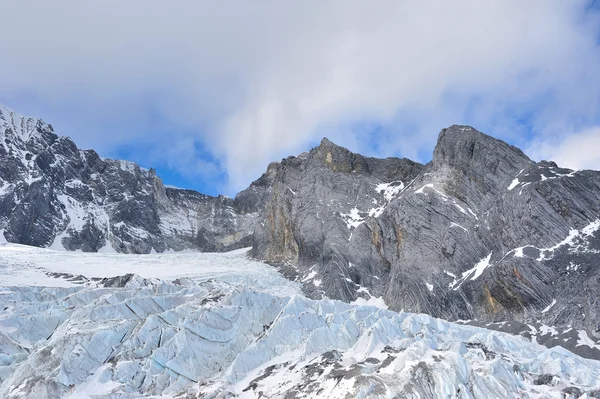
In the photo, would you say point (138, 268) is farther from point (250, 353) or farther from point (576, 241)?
point (576, 241)

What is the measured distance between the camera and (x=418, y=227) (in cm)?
7369

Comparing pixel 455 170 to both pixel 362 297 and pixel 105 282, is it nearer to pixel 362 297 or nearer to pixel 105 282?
pixel 362 297

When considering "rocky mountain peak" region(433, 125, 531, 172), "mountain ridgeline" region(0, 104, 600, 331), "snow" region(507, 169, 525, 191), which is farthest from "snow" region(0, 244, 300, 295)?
"snow" region(507, 169, 525, 191)

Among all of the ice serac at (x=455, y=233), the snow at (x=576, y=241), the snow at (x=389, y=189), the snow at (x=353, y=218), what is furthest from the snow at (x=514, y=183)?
the snow at (x=353, y=218)

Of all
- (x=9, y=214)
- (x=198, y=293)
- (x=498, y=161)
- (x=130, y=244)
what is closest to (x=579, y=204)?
(x=498, y=161)

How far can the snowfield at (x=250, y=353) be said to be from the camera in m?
29.3

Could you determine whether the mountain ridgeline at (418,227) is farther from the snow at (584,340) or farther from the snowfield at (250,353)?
the snowfield at (250,353)

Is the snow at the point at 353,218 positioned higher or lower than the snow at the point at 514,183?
higher

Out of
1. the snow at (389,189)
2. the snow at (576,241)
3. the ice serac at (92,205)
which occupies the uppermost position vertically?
the ice serac at (92,205)

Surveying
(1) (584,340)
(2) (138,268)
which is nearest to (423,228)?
(1) (584,340)

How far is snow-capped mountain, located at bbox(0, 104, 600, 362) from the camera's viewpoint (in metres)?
55.3

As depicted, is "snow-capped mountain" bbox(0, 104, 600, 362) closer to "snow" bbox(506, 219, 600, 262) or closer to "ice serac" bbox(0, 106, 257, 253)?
"snow" bbox(506, 219, 600, 262)

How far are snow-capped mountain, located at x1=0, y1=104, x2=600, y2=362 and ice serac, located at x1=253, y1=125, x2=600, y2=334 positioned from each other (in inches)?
6.5

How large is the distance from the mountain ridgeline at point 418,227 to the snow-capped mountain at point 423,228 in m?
0.19
